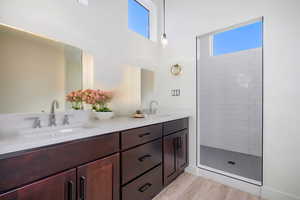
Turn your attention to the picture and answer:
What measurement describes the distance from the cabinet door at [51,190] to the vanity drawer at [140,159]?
1.40ft

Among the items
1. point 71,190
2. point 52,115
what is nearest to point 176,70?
point 52,115

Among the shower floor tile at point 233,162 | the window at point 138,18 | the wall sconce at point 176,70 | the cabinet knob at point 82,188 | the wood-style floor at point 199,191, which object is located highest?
the window at point 138,18

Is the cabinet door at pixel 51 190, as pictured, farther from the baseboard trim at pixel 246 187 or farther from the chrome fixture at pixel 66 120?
the baseboard trim at pixel 246 187

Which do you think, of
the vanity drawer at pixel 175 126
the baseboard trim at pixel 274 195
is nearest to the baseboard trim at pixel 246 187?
the baseboard trim at pixel 274 195

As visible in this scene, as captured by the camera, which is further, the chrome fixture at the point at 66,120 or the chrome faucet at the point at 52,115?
the chrome fixture at the point at 66,120

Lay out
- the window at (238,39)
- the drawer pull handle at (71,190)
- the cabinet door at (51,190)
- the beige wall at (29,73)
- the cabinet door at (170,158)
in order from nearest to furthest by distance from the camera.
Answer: the cabinet door at (51,190)
the drawer pull handle at (71,190)
the beige wall at (29,73)
the cabinet door at (170,158)
the window at (238,39)

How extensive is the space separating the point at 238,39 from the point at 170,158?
196cm

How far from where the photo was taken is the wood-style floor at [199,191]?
168cm

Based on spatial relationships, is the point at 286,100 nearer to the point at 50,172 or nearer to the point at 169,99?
the point at 169,99

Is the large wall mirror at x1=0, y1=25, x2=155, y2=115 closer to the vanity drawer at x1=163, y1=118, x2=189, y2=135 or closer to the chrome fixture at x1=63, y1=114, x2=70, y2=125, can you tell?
the chrome fixture at x1=63, y1=114, x2=70, y2=125

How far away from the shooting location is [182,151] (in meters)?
2.13

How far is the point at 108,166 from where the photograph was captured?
114 cm

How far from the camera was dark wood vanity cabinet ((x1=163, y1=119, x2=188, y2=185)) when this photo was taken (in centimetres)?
181

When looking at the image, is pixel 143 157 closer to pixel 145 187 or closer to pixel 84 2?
pixel 145 187
